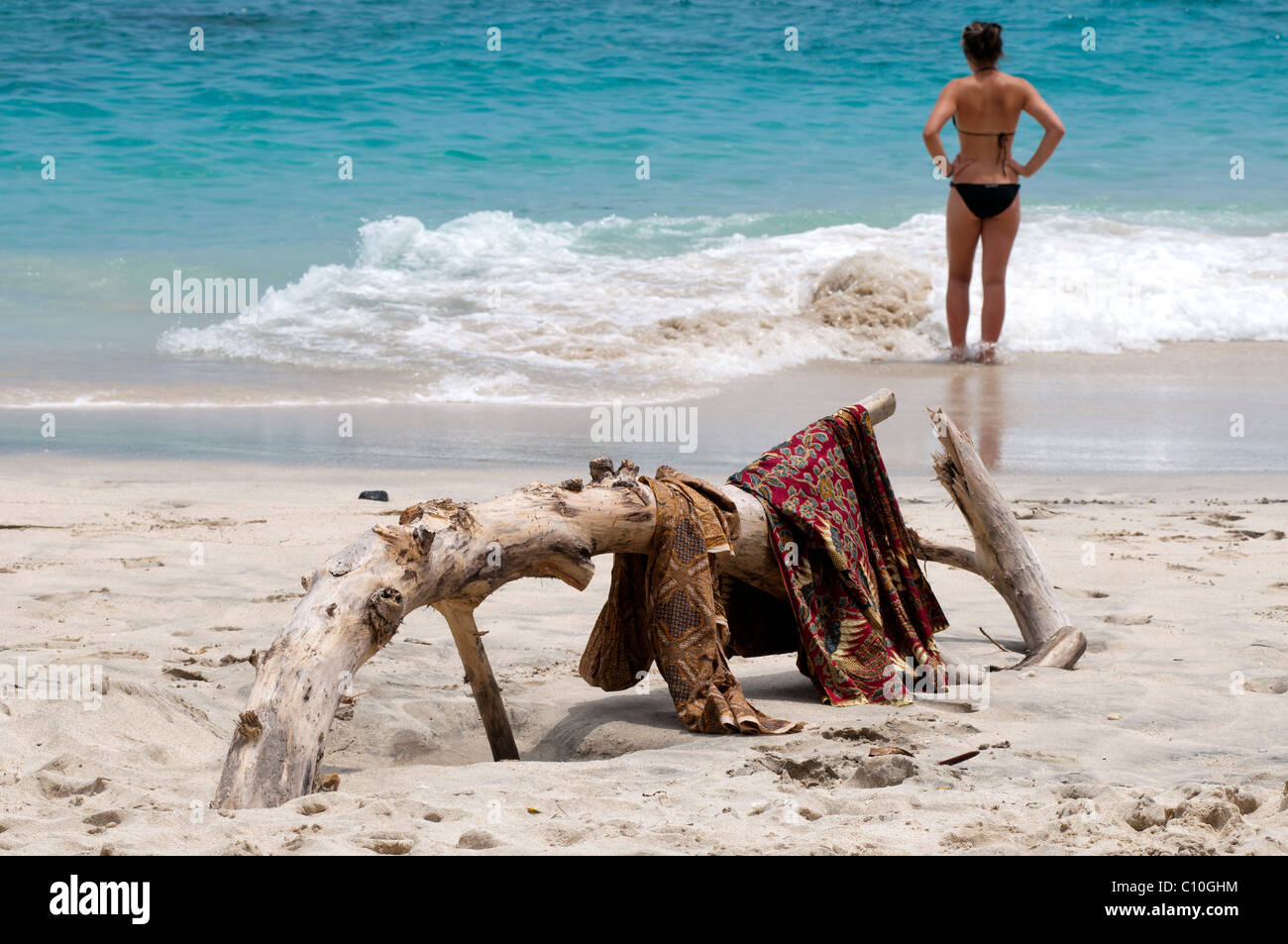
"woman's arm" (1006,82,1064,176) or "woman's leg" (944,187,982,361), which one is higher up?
"woman's arm" (1006,82,1064,176)

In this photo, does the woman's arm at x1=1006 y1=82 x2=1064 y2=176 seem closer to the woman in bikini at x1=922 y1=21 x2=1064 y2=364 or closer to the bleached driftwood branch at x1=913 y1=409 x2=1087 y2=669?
the woman in bikini at x1=922 y1=21 x2=1064 y2=364

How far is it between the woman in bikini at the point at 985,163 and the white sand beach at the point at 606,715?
3.38 metres

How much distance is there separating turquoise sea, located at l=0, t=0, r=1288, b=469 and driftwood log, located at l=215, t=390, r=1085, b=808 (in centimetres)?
517

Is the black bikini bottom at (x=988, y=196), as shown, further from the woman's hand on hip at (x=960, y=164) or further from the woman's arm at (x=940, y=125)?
the woman's arm at (x=940, y=125)

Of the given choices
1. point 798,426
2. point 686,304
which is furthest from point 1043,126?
point 686,304

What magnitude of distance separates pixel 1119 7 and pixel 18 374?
20.9 metres

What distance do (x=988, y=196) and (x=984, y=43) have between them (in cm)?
106

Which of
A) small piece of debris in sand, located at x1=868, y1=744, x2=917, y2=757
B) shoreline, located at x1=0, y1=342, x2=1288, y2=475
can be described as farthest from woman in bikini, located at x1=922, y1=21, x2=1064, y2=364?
small piece of debris in sand, located at x1=868, y1=744, x2=917, y2=757

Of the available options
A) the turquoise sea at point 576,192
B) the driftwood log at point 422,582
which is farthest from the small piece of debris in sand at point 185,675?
the turquoise sea at point 576,192

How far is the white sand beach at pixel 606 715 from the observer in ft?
8.28

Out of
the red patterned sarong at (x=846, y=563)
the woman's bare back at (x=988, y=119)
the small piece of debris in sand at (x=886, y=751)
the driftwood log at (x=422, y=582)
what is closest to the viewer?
the driftwood log at (x=422, y=582)

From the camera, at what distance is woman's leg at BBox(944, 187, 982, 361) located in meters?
9.20
